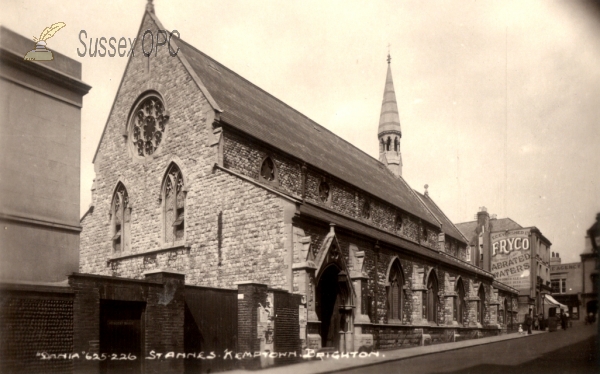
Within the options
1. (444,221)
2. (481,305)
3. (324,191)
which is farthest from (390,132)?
(324,191)

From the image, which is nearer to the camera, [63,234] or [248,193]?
[63,234]

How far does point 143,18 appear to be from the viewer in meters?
24.8

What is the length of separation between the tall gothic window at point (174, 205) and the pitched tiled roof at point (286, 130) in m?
3.20

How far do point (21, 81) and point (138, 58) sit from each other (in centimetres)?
1287

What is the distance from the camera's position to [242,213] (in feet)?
65.6

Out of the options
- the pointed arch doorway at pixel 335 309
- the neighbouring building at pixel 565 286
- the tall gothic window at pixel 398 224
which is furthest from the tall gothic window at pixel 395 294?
the neighbouring building at pixel 565 286

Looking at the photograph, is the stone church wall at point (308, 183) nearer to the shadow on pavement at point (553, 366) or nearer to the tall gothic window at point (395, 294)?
the tall gothic window at point (395, 294)

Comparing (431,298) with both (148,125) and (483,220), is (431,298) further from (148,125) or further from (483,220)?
(483,220)

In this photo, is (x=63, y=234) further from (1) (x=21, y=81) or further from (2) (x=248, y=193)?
(2) (x=248, y=193)

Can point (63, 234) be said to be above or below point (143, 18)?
below

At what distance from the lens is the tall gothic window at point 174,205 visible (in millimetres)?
22188

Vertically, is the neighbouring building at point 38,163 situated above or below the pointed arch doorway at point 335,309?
above

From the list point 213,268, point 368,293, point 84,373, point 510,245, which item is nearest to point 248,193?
point 213,268

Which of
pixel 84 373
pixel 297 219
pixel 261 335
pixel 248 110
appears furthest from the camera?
pixel 248 110
